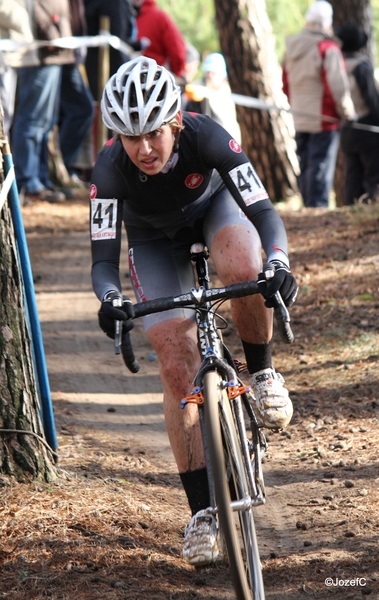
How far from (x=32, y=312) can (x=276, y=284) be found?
1.82 meters

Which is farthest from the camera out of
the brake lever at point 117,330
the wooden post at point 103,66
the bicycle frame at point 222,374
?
the wooden post at point 103,66

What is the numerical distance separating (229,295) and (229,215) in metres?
0.94

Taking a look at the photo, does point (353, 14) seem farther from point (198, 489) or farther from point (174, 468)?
point (198, 489)

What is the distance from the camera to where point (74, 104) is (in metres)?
10.7

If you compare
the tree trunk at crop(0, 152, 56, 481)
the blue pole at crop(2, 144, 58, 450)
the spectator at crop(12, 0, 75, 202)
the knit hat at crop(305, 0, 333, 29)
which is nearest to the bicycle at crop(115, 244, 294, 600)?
the tree trunk at crop(0, 152, 56, 481)

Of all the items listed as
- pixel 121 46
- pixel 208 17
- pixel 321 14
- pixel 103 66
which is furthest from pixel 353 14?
pixel 208 17

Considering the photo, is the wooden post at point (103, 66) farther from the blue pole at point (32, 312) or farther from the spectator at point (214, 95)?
the blue pole at point (32, 312)

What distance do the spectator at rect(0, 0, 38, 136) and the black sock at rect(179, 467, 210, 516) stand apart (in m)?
6.13

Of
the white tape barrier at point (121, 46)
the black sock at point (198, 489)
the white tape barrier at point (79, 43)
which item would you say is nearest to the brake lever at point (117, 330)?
the black sock at point (198, 489)

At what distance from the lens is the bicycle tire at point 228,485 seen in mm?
3025

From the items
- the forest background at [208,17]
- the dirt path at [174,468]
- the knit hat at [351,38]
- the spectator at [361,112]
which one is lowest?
the dirt path at [174,468]

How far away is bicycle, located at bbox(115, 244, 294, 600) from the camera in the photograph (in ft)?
10.1

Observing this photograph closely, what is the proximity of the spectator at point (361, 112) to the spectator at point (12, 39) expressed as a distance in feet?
12.6

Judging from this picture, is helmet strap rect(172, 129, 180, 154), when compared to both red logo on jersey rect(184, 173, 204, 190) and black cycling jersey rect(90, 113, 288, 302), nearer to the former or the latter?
black cycling jersey rect(90, 113, 288, 302)
